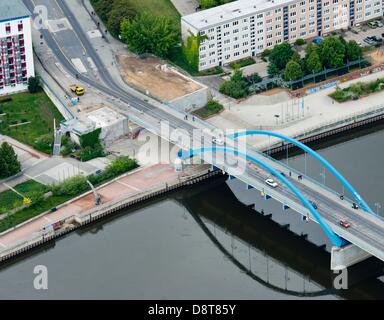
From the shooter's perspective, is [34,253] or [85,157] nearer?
[34,253]

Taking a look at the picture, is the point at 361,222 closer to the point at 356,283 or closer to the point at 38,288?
the point at 356,283

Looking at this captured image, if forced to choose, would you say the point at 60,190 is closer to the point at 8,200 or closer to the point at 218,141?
the point at 8,200

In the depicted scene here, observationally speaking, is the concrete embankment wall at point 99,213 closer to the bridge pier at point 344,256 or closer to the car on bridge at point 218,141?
the car on bridge at point 218,141

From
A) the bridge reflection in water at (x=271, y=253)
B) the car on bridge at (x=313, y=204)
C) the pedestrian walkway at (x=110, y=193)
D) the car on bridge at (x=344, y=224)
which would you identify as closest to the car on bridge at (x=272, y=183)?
the bridge reflection in water at (x=271, y=253)

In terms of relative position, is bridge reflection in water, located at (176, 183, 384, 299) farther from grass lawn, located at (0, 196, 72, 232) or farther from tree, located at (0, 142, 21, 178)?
tree, located at (0, 142, 21, 178)

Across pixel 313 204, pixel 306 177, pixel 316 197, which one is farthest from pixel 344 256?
pixel 306 177

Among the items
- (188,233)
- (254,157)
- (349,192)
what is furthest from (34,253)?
(349,192)
